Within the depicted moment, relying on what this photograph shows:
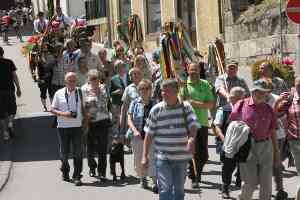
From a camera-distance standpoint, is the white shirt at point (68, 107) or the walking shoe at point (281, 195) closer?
the walking shoe at point (281, 195)

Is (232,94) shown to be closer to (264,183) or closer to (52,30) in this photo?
(264,183)

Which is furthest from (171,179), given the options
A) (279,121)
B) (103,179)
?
(103,179)

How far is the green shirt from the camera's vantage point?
11.5 metres

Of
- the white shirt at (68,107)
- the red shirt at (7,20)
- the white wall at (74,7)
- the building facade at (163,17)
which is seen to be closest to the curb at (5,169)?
the white shirt at (68,107)

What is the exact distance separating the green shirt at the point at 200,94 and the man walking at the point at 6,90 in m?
4.69

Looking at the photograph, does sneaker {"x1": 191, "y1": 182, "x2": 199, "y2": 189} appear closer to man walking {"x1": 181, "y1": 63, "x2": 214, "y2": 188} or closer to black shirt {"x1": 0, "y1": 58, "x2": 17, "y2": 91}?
man walking {"x1": 181, "y1": 63, "x2": 214, "y2": 188}

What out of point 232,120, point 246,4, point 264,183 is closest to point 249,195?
point 264,183

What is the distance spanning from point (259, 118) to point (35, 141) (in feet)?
23.8

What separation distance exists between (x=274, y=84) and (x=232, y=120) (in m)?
2.01

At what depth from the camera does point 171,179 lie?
884 centimetres

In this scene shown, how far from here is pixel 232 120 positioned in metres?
9.43

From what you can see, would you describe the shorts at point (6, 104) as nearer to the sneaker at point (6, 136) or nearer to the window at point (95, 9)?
the sneaker at point (6, 136)

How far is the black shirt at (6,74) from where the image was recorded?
1508cm

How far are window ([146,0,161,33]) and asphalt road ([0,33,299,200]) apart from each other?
43.3 feet
